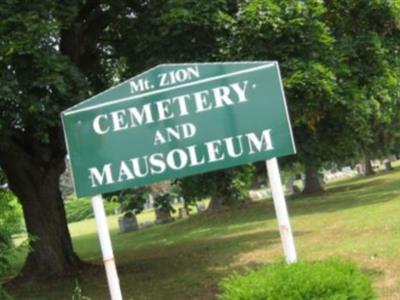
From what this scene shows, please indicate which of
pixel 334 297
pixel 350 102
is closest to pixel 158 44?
pixel 350 102

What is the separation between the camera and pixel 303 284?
514 cm

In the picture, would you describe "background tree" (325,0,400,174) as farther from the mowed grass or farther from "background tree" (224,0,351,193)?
the mowed grass

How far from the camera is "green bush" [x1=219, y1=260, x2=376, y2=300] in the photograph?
5094 mm

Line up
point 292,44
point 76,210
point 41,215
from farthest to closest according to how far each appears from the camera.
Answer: point 76,210 < point 41,215 < point 292,44

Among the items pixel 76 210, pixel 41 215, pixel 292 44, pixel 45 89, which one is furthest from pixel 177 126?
pixel 76 210

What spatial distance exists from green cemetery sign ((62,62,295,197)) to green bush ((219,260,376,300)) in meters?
1.32

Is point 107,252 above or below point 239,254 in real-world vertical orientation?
above

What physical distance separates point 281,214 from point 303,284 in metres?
1.54

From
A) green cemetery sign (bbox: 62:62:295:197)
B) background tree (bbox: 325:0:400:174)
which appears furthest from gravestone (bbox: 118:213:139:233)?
green cemetery sign (bbox: 62:62:295:197)

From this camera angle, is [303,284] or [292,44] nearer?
[303,284]

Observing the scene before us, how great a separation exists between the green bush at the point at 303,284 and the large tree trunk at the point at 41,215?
29.4 ft

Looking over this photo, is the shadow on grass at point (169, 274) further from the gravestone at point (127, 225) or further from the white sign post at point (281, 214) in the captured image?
the gravestone at point (127, 225)

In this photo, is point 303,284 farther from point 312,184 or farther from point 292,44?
point 312,184

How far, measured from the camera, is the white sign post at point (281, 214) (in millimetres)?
6527
